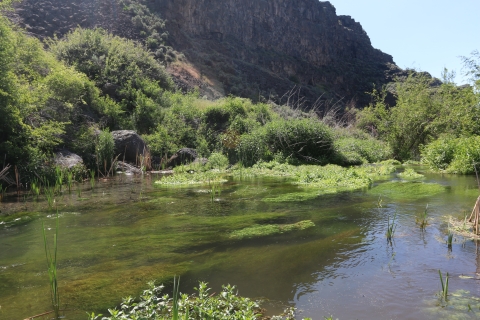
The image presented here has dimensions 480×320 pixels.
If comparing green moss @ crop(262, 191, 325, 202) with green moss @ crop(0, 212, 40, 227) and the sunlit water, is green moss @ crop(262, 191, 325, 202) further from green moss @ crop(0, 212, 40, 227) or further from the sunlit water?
green moss @ crop(0, 212, 40, 227)

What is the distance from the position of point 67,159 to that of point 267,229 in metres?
12.4

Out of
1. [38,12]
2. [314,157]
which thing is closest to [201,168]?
[314,157]

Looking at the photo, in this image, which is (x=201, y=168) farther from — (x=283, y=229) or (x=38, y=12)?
(x=38, y=12)

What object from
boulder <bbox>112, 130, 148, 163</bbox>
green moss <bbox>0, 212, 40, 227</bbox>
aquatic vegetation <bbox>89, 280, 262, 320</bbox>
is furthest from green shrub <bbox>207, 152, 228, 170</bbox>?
aquatic vegetation <bbox>89, 280, 262, 320</bbox>

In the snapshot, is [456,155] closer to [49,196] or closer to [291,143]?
[291,143]

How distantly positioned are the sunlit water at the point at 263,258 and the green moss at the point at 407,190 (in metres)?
0.85

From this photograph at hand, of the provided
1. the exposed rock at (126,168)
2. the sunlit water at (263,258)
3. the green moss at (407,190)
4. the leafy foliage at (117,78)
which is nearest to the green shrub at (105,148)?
the exposed rock at (126,168)

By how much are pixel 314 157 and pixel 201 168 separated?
709cm

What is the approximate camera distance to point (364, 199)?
9.59 meters

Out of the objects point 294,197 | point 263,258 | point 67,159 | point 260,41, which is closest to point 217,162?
point 67,159

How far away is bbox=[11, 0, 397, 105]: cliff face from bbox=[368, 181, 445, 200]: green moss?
29302 millimetres

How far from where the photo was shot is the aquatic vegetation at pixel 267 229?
20.9 ft

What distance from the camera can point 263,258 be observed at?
5180mm

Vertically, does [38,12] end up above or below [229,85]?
above
